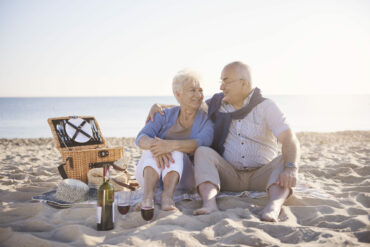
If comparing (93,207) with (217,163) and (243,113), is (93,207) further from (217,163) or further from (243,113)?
(243,113)

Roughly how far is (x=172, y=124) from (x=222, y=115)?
1.91 ft

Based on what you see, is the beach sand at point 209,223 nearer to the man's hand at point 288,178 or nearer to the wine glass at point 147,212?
the wine glass at point 147,212

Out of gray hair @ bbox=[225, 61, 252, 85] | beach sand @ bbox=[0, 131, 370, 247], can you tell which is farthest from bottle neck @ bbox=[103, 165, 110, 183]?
gray hair @ bbox=[225, 61, 252, 85]

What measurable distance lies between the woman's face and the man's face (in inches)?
10.3

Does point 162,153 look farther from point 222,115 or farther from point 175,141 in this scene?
point 222,115

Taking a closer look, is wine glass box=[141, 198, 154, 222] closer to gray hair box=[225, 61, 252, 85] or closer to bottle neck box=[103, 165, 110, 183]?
bottle neck box=[103, 165, 110, 183]

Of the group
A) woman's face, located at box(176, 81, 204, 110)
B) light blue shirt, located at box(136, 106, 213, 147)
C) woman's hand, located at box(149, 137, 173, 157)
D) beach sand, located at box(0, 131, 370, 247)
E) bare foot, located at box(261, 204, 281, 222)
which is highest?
woman's face, located at box(176, 81, 204, 110)

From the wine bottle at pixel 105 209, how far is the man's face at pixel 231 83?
152cm

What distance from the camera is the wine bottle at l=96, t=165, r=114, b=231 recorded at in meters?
2.36

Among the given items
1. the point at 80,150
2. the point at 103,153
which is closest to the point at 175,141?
the point at 103,153

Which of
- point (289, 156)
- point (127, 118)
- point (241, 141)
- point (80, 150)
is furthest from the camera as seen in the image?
point (127, 118)

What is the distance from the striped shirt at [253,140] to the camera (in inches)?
123

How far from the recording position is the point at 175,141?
10.1ft

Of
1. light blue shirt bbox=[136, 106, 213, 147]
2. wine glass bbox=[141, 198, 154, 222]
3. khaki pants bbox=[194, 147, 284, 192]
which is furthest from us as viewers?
light blue shirt bbox=[136, 106, 213, 147]
